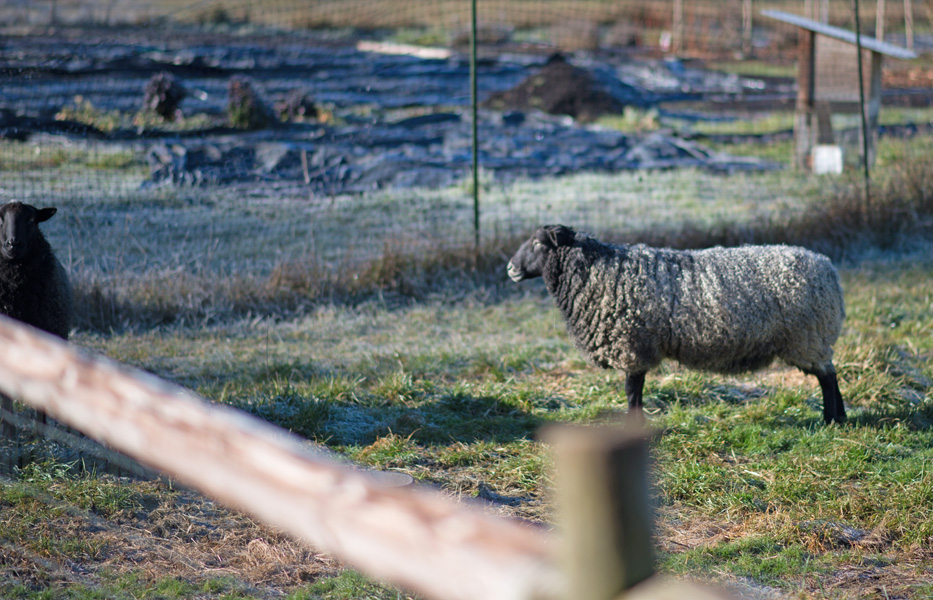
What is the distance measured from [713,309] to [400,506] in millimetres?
4268

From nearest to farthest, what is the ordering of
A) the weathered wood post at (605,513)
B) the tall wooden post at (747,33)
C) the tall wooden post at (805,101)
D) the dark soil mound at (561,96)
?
the weathered wood post at (605,513), the tall wooden post at (805,101), the dark soil mound at (561,96), the tall wooden post at (747,33)

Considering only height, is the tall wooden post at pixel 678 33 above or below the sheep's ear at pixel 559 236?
above

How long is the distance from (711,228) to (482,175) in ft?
14.8

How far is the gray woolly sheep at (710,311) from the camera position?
5352mm

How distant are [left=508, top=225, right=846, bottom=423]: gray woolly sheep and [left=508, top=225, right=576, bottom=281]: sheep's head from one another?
7.5 inches

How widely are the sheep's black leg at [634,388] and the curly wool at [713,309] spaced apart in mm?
83

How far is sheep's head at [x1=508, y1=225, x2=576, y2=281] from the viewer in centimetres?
585

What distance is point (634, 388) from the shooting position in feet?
18.3

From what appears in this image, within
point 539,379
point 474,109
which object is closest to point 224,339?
point 539,379

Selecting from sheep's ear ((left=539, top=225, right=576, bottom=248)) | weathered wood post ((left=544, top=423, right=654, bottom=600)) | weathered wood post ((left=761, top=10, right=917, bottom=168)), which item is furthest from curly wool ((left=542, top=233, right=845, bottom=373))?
weathered wood post ((left=761, top=10, right=917, bottom=168))

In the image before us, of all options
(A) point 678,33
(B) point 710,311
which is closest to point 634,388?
(B) point 710,311

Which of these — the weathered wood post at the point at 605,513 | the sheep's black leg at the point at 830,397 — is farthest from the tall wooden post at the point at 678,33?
the weathered wood post at the point at 605,513

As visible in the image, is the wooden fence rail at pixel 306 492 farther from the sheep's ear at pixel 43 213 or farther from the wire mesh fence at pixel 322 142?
the wire mesh fence at pixel 322 142

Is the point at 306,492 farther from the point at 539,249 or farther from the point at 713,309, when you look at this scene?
the point at 539,249
